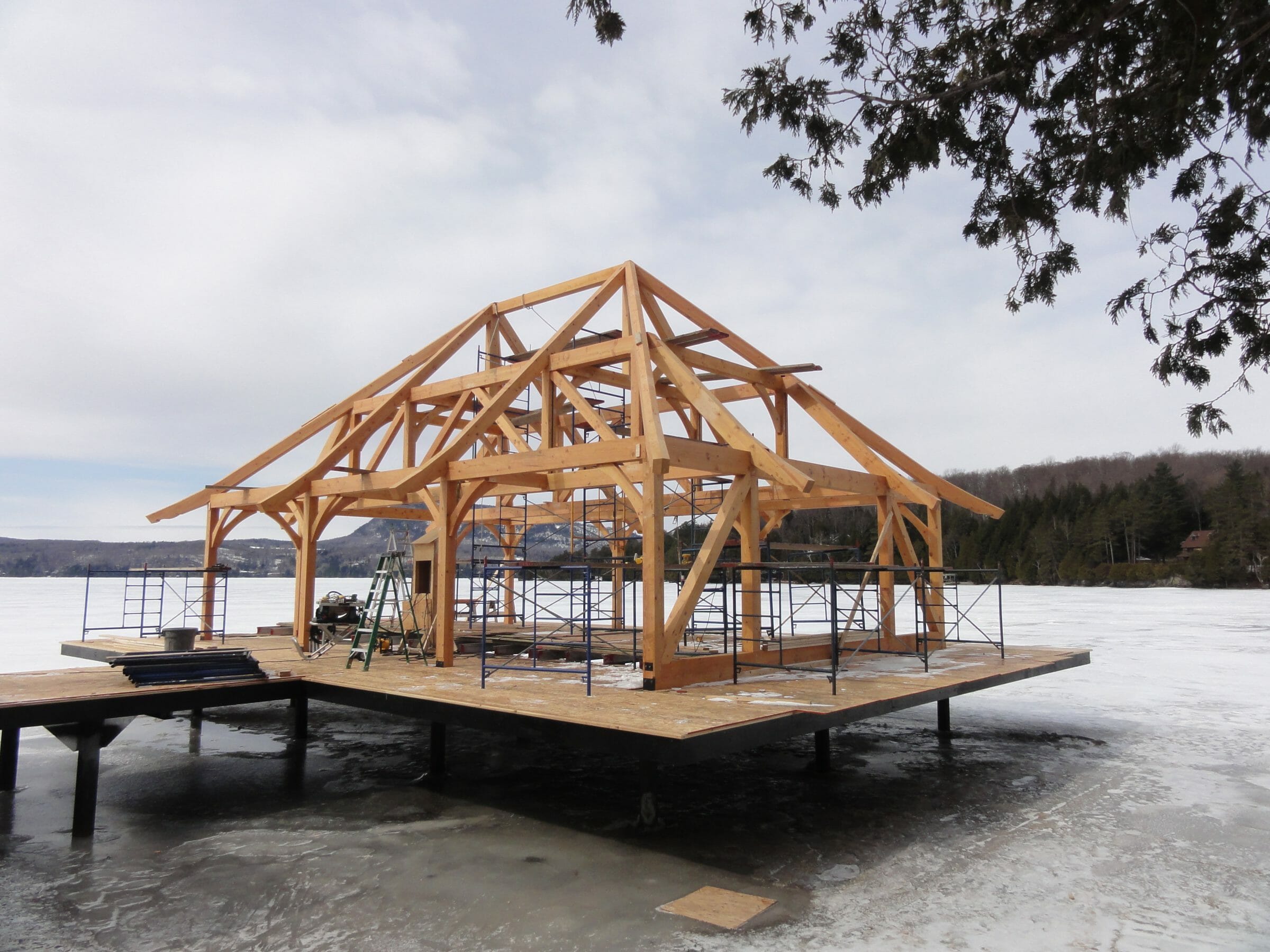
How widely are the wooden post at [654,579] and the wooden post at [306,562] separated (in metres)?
7.21

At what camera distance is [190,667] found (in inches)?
388

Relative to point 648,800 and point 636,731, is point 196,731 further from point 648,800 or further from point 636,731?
point 636,731

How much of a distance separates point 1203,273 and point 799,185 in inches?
115

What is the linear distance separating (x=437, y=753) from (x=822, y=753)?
469 centimetres

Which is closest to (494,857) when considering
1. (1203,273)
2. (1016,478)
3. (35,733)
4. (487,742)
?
(487,742)

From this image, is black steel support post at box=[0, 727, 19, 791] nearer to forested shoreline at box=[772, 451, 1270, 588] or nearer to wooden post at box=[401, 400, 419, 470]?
wooden post at box=[401, 400, 419, 470]

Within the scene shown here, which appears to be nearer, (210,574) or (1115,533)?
(210,574)

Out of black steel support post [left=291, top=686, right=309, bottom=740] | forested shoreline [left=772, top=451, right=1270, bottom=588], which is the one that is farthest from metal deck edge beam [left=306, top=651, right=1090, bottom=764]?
forested shoreline [left=772, top=451, right=1270, bottom=588]

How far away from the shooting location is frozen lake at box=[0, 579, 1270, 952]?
18.6 ft

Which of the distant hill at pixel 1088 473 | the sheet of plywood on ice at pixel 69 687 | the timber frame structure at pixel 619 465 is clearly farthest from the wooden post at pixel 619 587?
the distant hill at pixel 1088 473

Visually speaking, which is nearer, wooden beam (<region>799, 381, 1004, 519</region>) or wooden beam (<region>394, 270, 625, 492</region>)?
wooden beam (<region>394, 270, 625, 492</region>)

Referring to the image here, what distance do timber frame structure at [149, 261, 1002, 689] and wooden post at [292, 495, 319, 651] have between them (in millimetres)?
35

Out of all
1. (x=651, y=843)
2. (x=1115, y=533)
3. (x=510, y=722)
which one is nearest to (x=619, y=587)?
(x=510, y=722)

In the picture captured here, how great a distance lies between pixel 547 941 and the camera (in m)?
5.41
